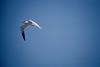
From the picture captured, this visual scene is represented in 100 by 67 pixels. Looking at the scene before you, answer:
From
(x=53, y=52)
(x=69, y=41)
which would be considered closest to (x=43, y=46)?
(x=53, y=52)

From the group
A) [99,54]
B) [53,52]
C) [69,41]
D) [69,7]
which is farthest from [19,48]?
[99,54]

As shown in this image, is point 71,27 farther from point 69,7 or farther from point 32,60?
point 32,60

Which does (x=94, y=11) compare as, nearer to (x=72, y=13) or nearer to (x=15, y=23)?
(x=72, y=13)

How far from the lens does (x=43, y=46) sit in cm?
245

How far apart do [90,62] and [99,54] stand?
0.14 meters

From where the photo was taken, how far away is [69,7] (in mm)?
2463

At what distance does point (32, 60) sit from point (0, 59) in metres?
0.36

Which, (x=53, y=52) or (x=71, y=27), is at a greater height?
(x=71, y=27)

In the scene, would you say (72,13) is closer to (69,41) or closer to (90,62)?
(69,41)

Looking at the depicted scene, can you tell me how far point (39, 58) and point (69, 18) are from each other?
0.58m

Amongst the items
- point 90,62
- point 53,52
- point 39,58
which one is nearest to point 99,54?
point 90,62

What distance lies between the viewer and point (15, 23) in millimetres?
2400

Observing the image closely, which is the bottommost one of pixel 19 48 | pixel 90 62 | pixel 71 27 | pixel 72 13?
pixel 90 62

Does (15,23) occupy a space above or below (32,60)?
above
